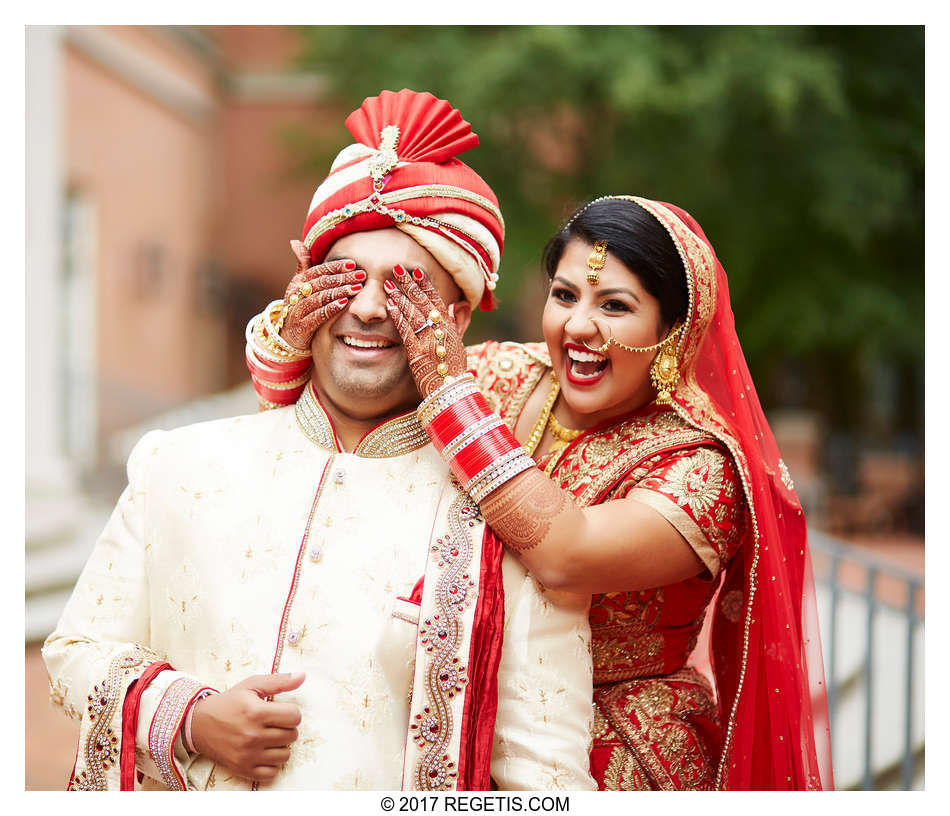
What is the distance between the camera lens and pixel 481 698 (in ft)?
6.44

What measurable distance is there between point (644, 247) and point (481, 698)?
1.04 metres

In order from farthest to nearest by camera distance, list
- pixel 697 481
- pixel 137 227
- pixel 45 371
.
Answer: pixel 137 227 < pixel 45 371 < pixel 697 481

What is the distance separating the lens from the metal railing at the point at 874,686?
3846mm

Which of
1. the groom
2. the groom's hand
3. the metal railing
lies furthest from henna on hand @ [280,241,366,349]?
the metal railing

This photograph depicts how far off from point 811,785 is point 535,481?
109 cm

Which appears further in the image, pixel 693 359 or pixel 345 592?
pixel 693 359

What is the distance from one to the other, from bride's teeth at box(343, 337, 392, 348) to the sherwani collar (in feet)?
0.59

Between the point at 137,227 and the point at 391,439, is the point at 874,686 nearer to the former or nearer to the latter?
the point at 391,439

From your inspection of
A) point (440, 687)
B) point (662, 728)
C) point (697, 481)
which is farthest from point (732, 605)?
point (440, 687)

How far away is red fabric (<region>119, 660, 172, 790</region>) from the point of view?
1.96m

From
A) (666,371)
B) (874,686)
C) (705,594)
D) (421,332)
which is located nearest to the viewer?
(421,332)
